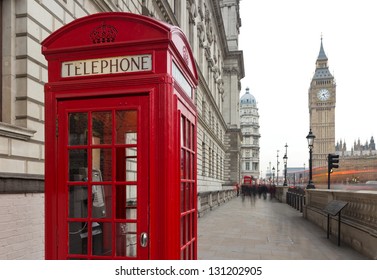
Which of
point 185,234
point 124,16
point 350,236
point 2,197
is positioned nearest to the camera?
point 124,16

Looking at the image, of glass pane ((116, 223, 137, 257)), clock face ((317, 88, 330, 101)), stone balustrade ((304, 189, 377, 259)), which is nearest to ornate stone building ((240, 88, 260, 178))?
clock face ((317, 88, 330, 101))

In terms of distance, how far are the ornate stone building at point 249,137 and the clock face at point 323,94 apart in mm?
25654

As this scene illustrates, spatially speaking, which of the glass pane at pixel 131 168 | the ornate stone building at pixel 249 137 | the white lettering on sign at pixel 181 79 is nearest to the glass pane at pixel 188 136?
the white lettering on sign at pixel 181 79

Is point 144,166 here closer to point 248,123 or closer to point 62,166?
point 62,166

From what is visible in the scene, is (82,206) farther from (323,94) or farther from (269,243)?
(323,94)

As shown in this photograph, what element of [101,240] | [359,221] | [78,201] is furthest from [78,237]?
[359,221]

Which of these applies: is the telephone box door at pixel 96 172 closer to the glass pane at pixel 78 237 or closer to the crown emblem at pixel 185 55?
the glass pane at pixel 78 237

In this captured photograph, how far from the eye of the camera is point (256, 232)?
11.6 metres

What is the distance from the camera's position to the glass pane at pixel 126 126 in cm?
293

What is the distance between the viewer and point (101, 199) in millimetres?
3064

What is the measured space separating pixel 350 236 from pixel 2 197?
317 inches

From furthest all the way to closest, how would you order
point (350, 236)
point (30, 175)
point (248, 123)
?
point (248, 123) < point (350, 236) < point (30, 175)

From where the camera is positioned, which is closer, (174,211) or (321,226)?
(174,211)

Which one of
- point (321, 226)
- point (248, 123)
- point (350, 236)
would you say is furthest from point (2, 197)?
point (248, 123)
